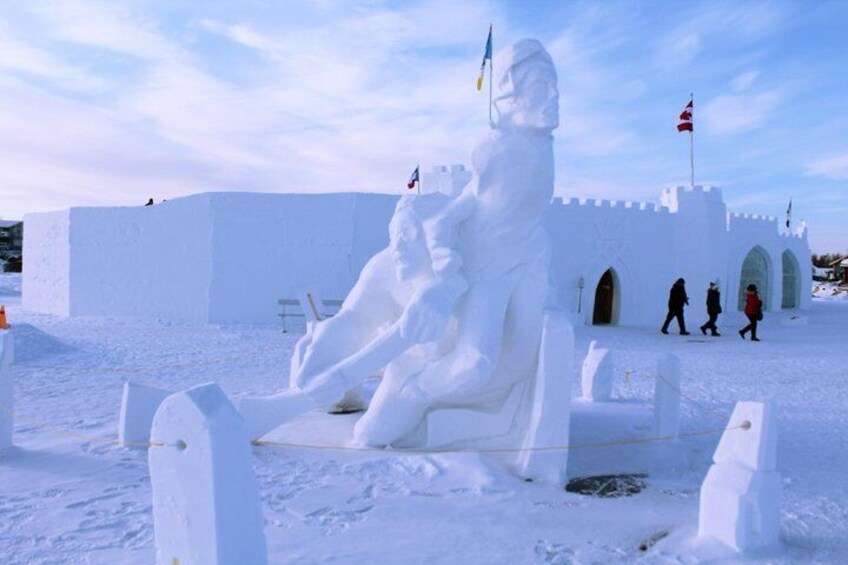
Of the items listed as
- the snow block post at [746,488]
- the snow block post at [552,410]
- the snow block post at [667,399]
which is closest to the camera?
the snow block post at [746,488]

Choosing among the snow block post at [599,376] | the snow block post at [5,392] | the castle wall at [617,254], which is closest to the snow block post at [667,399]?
the snow block post at [599,376]

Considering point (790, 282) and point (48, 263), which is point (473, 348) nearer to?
point (48, 263)

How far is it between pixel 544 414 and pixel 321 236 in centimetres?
1181

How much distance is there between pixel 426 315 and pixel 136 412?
2.37 meters

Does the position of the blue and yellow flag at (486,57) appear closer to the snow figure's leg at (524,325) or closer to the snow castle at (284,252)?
the snow castle at (284,252)

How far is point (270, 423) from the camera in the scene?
520 centimetres

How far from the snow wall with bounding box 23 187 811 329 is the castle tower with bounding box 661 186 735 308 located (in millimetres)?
28

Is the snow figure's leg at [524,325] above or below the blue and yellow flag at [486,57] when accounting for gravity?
below

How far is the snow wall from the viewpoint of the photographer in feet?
52.0

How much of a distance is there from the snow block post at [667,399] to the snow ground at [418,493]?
22 cm

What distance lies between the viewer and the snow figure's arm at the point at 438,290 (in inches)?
195

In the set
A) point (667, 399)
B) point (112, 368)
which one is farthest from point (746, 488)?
point (112, 368)

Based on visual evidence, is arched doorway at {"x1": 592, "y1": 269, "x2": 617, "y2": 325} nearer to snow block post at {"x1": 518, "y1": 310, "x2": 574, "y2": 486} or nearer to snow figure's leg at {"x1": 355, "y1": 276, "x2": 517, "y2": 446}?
snow figure's leg at {"x1": 355, "y1": 276, "x2": 517, "y2": 446}

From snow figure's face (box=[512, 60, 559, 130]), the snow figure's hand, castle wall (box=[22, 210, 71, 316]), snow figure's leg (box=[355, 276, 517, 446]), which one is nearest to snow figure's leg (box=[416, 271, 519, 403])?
snow figure's leg (box=[355, 276, 517, 446])
